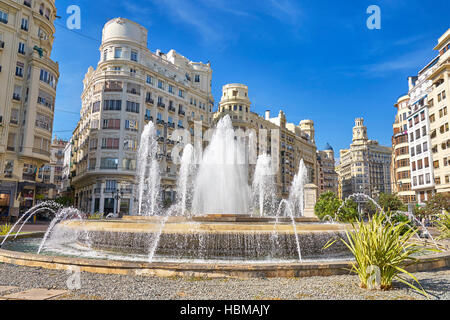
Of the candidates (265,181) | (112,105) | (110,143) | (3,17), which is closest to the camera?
(3,17)

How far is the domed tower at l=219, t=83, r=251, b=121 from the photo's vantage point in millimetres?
65000

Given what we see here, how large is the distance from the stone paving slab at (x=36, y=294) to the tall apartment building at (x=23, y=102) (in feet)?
113

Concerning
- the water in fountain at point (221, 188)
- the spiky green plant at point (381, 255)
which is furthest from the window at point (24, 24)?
the spiky green plant at point (381, 255)

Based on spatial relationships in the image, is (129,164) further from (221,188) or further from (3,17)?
(221,188)

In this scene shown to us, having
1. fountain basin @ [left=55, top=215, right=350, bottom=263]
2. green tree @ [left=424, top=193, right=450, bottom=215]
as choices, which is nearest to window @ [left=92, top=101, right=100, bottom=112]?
fountain basin @ [left=55, top=215, right=350, bottom=263]

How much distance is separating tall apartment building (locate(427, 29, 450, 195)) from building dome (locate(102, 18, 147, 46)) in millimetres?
45872

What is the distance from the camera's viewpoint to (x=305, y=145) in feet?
313

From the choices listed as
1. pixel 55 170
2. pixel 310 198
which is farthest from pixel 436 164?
pixel 55 170

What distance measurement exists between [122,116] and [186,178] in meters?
14.0

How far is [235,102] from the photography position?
65062 mm

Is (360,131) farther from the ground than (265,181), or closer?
farther from the ground

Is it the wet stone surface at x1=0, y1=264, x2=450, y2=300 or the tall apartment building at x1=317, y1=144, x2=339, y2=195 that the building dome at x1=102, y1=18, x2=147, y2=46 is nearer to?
the wet stone surface at x1=0, y1=264, x2=450, y2=300
